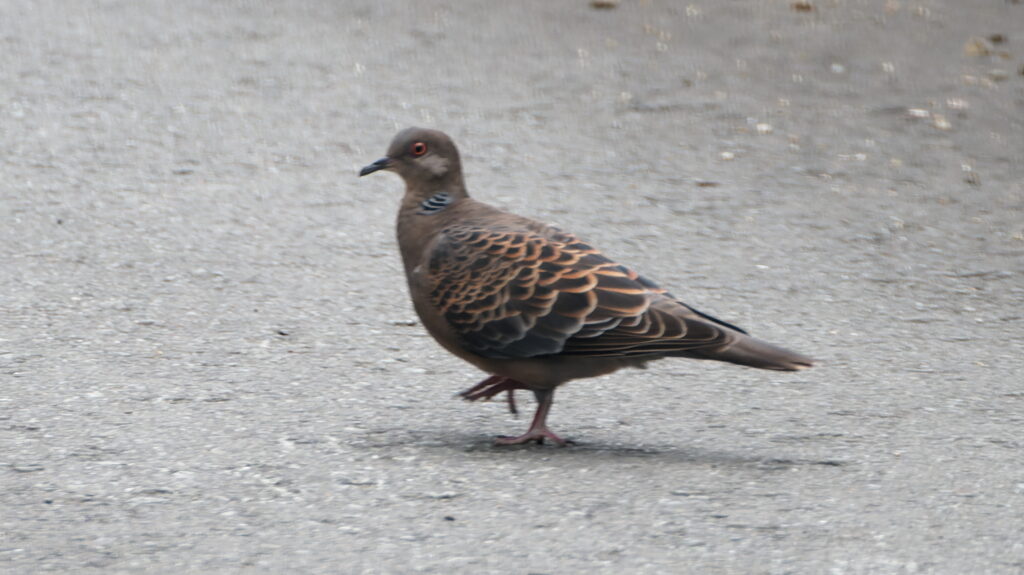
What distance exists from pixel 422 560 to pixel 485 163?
4.73 meters

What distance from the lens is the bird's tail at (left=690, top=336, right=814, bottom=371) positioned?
3.99 metres

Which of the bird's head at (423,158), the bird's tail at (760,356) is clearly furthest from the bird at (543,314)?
Answer: the bird's head at (423,158)

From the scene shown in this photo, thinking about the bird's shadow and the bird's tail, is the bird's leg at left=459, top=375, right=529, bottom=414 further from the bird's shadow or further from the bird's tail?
the bird's tail

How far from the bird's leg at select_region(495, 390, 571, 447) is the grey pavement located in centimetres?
5

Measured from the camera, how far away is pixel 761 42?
10.5 metres

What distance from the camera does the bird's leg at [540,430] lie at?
4.22m

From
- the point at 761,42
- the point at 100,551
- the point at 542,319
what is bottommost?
the point at 100,551

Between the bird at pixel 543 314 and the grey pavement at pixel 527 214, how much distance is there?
27cm

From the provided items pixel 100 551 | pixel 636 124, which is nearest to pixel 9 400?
pixel 100 551

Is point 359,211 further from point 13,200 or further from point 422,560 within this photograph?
point 422,560

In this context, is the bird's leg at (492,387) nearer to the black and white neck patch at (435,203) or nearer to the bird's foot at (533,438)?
the bird's foot at (533,438)

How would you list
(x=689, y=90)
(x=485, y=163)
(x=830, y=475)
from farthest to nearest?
(x=689, y=90)
(x=485, y=163)
(x=830, y=475)

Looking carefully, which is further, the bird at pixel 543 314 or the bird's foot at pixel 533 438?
the bird's foot at pixel 533 438

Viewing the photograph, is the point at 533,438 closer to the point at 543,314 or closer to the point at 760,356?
the point at 543,314
